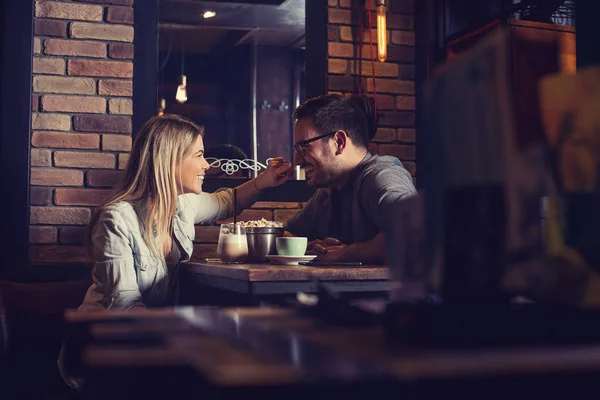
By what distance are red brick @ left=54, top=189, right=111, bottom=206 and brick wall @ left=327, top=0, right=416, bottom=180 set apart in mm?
1268

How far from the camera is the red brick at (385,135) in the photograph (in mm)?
3949

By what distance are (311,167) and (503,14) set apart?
129 cm

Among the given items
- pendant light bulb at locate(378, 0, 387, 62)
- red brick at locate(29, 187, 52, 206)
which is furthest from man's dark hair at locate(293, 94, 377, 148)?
red brick at locate(29, 187, 52, 206)

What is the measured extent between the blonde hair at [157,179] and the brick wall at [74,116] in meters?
0.54

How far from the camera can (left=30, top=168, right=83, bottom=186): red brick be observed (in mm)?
3467

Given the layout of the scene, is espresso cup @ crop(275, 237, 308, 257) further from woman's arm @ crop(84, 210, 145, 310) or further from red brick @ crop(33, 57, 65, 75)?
red brick @ crop(33, 57, 65, 75)

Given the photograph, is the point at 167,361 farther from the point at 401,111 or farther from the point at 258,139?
the point at 258,139

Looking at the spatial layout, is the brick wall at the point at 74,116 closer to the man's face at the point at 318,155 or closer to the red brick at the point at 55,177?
the red brick at the point at 55,177

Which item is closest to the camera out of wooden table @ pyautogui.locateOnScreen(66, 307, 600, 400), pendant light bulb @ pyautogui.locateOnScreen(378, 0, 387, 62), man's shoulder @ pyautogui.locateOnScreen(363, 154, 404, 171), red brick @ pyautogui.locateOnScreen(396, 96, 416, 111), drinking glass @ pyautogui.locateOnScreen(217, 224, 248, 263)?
wooden table @ pyautogui.locateOnScreen(66, 307, 600, 400)

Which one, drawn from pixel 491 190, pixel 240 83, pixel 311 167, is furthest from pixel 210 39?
pixel 491 190

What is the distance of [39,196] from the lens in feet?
11.4

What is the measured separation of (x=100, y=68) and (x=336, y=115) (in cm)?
114

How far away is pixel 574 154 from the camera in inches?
35.4

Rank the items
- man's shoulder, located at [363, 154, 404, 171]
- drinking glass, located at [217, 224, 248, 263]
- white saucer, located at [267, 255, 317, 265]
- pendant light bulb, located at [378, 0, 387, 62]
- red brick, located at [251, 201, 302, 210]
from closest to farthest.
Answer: white saucer, located at [267, 255, 317, 265] < drinking glass, located at [217, 224, 248, 263] < man's shoulder, located at [363, 154, 404, 171] < pendant light bulb, located at [378, 0, 387, 62] < red brick, located at [251, 201, 302, 210]
